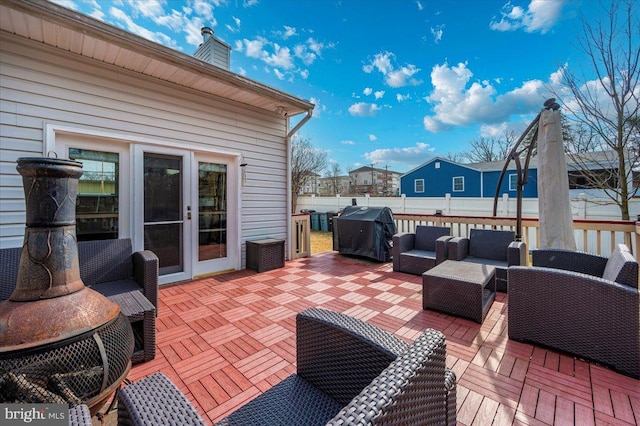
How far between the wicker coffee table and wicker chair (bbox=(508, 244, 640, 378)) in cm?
35

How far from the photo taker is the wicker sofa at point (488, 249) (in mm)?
3619

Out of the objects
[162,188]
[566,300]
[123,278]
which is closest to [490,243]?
[566,300]

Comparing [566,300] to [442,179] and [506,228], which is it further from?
[442,179]

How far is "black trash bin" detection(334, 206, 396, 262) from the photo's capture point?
211 inches

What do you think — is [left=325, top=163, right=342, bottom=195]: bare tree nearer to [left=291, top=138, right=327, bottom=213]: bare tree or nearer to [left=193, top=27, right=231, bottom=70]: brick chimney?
[left=291, top=138, right=327, bottom=213]: bare tree

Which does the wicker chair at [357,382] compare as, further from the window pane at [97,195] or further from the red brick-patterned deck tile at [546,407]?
the window pane at [97,195]

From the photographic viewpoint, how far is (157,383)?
39.5 inches

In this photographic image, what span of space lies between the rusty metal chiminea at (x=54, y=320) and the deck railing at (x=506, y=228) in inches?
170

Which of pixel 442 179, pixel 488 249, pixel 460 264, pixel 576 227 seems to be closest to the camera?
pixel 460 264

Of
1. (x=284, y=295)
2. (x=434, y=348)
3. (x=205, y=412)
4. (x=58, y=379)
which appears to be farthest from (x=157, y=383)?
(x=284, y=295)

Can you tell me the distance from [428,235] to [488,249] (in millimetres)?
960

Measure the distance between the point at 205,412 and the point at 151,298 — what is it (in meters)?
1.41

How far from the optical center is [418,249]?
4863 mm

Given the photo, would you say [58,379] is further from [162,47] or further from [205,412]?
[162,47]
